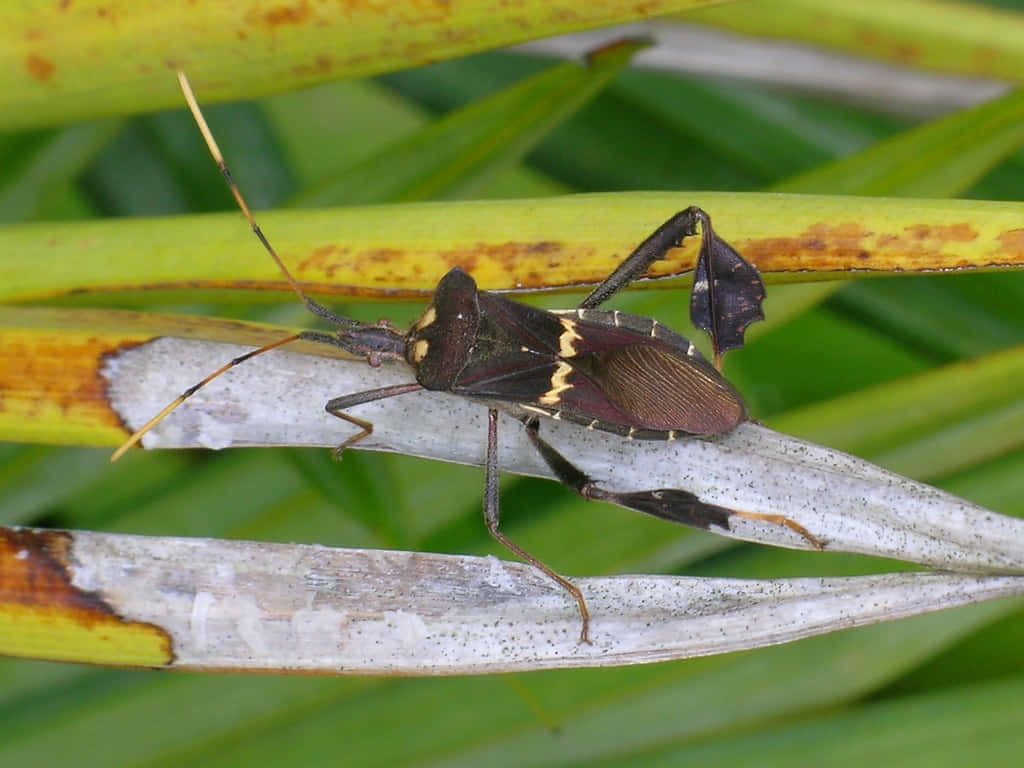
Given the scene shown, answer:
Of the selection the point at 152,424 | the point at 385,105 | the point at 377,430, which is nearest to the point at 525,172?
the point at 385,105

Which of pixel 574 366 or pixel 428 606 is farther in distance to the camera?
pixel 574 366

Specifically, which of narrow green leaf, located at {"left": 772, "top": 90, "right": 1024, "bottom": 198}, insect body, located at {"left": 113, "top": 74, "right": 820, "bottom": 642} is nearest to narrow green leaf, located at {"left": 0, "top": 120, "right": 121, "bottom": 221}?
insect body, located at {"left": 113, "top": 74, "right": 820, "bottom": 642}

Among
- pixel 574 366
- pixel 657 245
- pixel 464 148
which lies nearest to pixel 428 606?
pixel 657 245

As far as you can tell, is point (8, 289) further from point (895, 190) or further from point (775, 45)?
point (775, 45)

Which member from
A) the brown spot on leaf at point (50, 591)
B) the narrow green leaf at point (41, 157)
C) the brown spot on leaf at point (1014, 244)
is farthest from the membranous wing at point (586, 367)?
the narrow green leaf at point (41, 157)

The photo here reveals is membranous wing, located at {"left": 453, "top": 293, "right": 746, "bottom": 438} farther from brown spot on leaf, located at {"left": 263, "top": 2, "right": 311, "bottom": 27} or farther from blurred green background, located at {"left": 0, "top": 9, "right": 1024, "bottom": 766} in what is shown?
brown spot on leaf, located at {"left": 263, "top": 2, "right": 311, "bottom": 27}

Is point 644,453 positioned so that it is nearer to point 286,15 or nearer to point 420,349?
point 420,349
